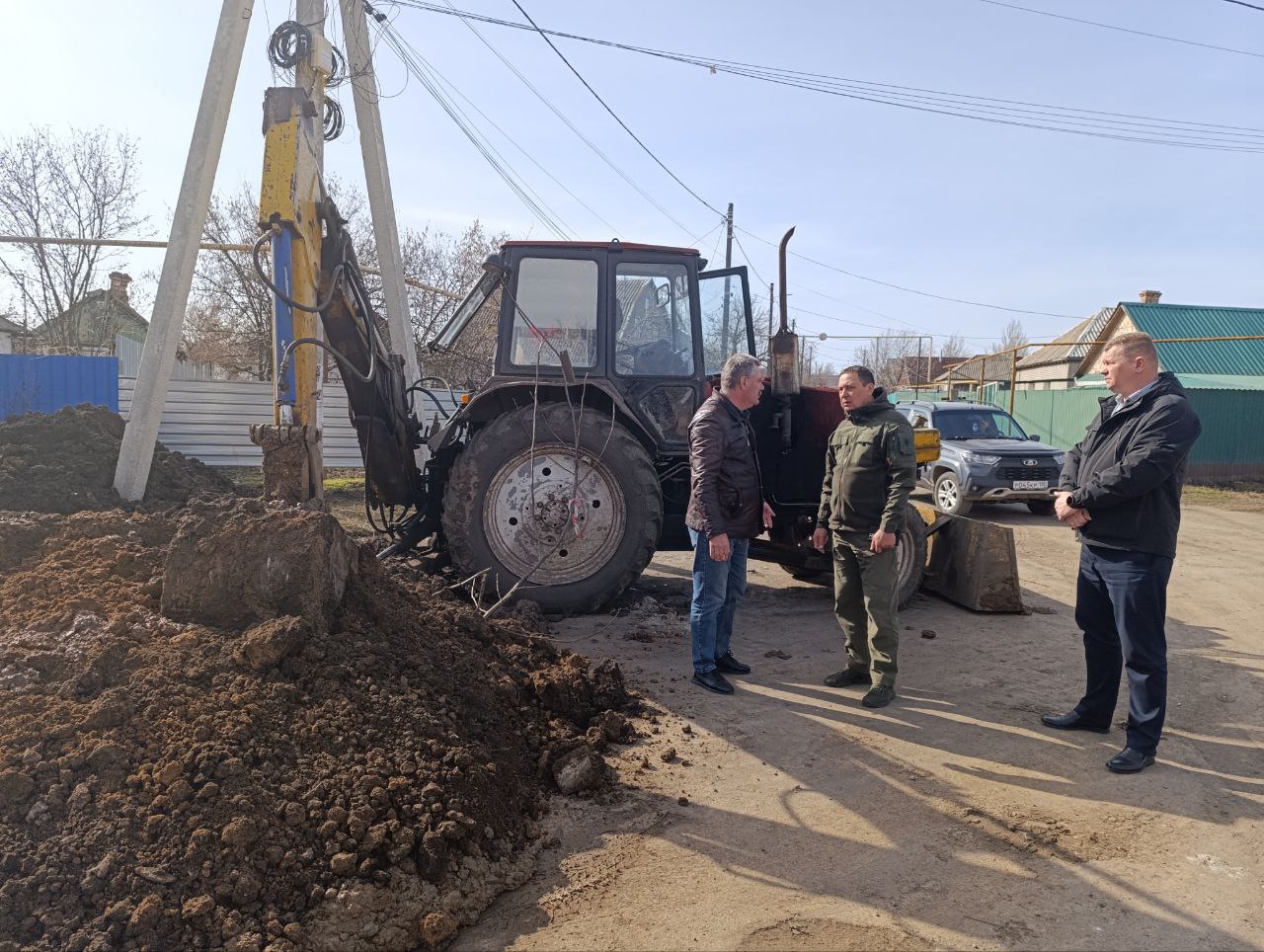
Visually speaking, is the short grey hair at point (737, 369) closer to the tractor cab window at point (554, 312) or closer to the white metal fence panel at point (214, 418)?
the tractor cab window at point (554, 312)

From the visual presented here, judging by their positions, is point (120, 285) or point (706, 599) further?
point (120, 285)

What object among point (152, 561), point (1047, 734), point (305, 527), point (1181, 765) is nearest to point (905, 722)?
point (1047, 734)

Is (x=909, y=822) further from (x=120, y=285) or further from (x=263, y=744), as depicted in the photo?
(x=120, y=285)

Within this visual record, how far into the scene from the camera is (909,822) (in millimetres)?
3195

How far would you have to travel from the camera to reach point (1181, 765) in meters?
3.72

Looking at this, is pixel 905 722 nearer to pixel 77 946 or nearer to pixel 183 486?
pixel 77 946

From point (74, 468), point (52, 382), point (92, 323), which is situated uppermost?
point (92, 323)

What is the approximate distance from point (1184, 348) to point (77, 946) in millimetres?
25511

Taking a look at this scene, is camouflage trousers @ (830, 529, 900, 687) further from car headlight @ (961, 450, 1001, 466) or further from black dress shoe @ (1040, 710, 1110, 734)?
car headlight @ (961, 450, 1001, 466)

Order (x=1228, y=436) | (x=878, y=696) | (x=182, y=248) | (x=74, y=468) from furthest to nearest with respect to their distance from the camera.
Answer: (x=1228, y=436) < (x=74, y=468) < (x=182, y=248) < (x=878, y=696)

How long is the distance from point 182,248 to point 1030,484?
1050 centimetres

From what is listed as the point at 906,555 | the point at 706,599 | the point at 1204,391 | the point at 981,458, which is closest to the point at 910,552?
the point at 906,555

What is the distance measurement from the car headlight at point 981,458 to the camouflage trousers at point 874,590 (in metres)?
7.99

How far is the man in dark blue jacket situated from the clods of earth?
88.6 inches
